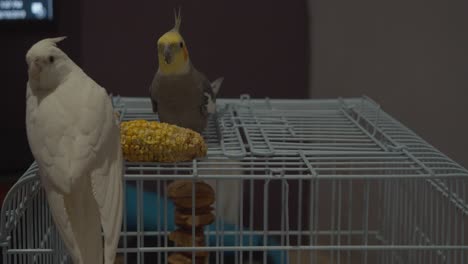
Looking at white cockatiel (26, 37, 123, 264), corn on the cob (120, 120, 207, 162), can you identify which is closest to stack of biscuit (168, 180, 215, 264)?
corn on the cob (120, 120, 207, 162)

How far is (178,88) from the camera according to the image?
49.5 inches

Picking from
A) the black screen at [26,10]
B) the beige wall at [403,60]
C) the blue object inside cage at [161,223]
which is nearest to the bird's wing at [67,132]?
the blue object inside cage at [161,223]

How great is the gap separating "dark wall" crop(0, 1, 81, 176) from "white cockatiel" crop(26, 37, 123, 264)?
86 centimetres

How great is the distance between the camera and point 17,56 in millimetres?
1858

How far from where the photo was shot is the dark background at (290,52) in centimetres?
186

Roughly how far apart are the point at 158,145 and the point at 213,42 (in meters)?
0.84

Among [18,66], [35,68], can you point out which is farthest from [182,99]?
[18,66]

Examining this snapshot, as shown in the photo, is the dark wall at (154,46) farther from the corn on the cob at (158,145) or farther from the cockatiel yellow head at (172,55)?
the corn on the cob at (158,145)

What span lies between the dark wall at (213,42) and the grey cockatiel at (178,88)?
0.60 metres

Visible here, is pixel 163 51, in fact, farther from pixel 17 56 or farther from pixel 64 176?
pixel 17 56

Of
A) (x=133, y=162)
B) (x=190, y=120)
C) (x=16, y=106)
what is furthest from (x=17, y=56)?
(x=133, y=162)

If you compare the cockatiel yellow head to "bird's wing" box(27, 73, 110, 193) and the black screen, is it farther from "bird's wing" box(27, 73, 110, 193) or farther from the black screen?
the black screen

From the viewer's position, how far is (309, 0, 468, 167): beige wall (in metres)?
1.86

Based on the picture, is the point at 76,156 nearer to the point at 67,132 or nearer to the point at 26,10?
the point at 67,132
